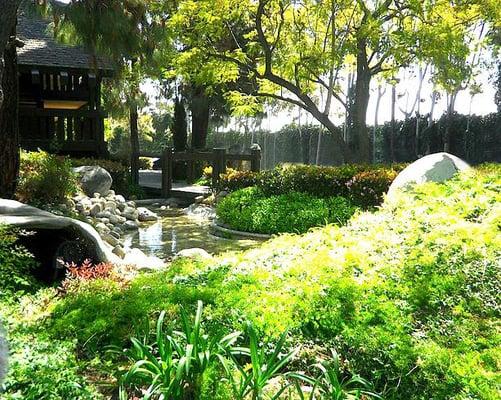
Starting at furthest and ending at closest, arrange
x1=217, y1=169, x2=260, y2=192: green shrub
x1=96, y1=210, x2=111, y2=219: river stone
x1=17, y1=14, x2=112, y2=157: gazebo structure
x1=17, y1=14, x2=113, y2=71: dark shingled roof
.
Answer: x1=17, y1=14, x2=112, y2=157: gazebo structure
x1=17, y1=14, x2=113, y2=71: dark shingled roof
x1=217, y1=169, x2=260, y2=192: green shrub
x1=96, y1=210, x2=111, y2=219: river stone

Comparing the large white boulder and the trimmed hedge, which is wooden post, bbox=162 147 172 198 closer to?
the trimmed hedge

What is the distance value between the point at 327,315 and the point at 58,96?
1653 centimetres

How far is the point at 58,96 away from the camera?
18062mm

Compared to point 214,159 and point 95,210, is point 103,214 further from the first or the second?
point 214,159

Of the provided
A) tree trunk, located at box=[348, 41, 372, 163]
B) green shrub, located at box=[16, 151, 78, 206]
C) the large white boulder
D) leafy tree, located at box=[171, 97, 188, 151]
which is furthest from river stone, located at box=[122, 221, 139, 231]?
leafy tree, located at box=[171, 97, 188, 151]

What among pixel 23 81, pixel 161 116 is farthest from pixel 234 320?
pixel 161 116

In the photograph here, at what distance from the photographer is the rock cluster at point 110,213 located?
11.3 metres

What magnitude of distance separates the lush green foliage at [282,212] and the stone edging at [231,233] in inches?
5.0

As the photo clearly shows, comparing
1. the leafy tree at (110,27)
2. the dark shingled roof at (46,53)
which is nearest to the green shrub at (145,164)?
the dark shingled roof at (46,53)

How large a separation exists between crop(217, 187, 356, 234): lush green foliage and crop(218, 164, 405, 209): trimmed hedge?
0.27 metres

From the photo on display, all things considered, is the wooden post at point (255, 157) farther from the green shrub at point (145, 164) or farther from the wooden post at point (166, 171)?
the green shrub at point (145, 164)

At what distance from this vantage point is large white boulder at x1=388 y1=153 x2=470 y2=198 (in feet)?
29.7

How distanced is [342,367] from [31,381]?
1854 millimetres

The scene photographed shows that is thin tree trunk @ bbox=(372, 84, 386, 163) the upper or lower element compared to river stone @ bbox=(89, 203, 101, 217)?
upper
